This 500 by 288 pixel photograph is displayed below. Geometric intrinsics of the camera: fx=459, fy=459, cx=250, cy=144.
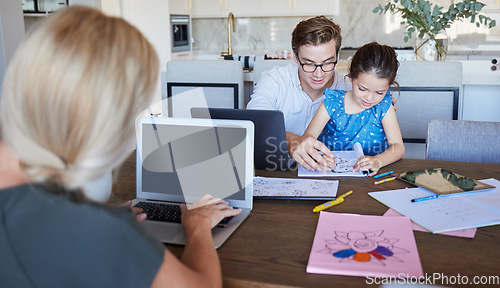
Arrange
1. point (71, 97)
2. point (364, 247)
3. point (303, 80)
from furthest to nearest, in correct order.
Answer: point (303, 80)
point (364, 247)
point (71, 97)

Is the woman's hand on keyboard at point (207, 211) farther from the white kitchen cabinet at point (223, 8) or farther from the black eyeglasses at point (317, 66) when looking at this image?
the white kitchen cabinet at point (223, 8)

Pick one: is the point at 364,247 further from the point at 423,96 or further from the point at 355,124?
the point at 423,96

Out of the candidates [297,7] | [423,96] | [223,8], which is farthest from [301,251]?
[223,8]

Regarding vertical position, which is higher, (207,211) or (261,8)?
(261,8)

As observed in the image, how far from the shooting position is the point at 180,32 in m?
5.86

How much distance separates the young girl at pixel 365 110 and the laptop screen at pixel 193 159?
0.71m

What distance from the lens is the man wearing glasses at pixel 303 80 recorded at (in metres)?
1.96

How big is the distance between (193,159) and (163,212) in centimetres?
17

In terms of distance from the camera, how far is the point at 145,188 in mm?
1269

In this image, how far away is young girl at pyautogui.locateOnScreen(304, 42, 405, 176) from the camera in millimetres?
1787

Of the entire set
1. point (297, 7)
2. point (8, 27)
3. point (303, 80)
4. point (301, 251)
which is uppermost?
point (297, 7)

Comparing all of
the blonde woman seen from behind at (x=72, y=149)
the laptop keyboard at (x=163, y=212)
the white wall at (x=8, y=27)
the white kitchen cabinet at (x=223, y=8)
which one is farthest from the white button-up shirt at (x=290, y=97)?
the white kitchen cabinet at (x=223, y=8)

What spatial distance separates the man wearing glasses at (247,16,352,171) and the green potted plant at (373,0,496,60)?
797 millimetres

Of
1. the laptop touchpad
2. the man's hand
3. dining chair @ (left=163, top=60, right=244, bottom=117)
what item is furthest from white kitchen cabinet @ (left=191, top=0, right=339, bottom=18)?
the laptop touchpad
